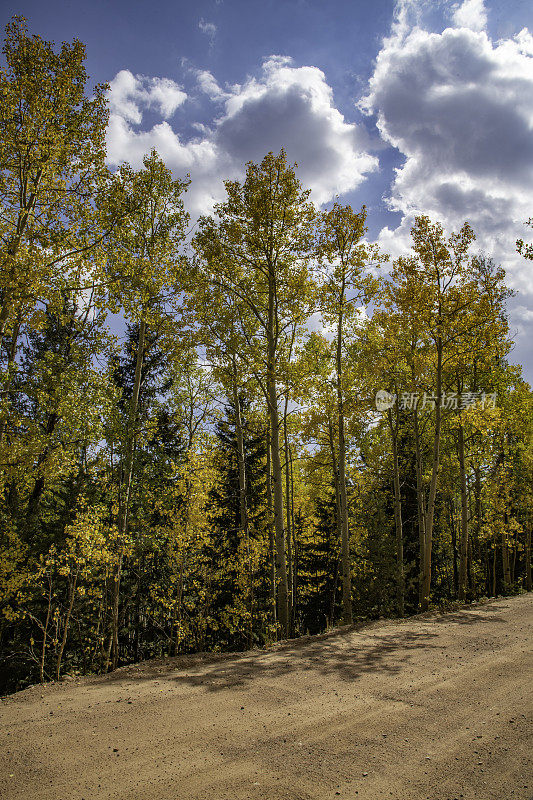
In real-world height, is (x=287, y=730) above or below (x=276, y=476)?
below

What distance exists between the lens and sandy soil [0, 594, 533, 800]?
10.3 ft

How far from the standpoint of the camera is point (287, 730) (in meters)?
4.05

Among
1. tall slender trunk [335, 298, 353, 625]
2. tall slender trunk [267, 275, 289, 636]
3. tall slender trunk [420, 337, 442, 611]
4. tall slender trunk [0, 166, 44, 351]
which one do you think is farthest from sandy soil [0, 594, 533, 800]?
tall slender trunk [0, 166, 44, 351]

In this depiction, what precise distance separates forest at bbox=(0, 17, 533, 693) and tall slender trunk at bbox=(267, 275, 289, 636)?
0.05 meters

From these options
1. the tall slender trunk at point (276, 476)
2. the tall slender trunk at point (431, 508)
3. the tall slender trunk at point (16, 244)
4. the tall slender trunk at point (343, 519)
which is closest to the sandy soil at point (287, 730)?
the tall slender trunk at point (276, 476)

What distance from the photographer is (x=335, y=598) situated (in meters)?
18.6

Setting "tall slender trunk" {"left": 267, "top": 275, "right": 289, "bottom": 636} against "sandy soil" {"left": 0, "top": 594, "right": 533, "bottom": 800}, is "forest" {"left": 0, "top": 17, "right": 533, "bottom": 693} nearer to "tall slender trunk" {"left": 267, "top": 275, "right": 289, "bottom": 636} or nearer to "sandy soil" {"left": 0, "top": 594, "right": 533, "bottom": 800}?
"tall slender trunk" {"left": 267, "top": 275, "right": 289, "bottom": 636}

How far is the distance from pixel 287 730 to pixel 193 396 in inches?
591

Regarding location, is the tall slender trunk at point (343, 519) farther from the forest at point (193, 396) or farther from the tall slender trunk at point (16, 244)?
the tall slender trunk at point (16, 244)

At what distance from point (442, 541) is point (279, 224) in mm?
16783

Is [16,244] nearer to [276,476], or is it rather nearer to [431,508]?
[276,476]

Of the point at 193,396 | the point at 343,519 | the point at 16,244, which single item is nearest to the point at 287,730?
the point at 343,519

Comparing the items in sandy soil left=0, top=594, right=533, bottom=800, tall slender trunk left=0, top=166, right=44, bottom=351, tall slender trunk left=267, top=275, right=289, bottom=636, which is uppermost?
tall slender trunk left=0, top=166, right=44, bottom=351

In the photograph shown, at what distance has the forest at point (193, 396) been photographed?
7.28 metres
